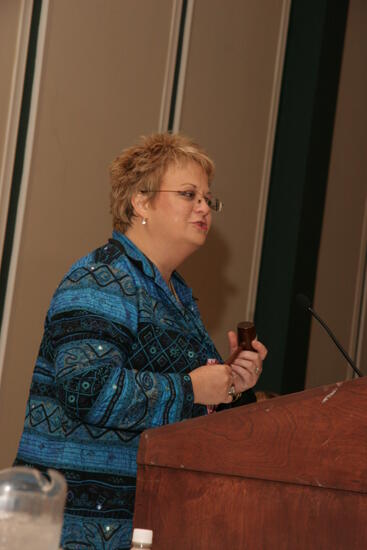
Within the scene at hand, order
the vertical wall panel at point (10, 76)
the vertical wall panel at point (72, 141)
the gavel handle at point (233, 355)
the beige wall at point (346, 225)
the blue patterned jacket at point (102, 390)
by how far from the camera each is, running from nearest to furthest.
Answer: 1. the blue patterned jacket at point (102, 390)
2. the gavel handle at point (233, 355)
3. the vertical wall panel at point (10, 76)
4. the vertical wall panel at point (72, 141)
5. the beige wall at point (346, 225)

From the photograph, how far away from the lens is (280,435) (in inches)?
63.6

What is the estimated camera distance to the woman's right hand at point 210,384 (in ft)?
7.34

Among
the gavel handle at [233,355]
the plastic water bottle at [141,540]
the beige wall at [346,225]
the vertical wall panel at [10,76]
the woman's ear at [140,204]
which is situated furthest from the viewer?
the beige wall at [346,225]

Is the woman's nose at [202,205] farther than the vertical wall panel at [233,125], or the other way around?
the vertical wall panel at [233,125]

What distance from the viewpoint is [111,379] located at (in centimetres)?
213

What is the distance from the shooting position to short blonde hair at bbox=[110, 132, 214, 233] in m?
2.75

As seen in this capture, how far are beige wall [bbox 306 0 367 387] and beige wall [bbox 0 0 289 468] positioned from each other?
0.67 metres

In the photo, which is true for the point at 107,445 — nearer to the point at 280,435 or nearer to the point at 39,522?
the point at 280,435

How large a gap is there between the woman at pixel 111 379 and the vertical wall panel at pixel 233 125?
83.5 inches

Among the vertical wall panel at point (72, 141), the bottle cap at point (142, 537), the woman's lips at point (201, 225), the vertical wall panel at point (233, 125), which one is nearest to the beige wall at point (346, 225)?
the vertical wall panel at point (233, 125)

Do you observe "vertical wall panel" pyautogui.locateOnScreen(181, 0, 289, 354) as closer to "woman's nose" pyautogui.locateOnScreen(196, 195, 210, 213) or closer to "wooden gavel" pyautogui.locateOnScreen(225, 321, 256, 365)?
"woman's nose" pyautogui.locateOnScreen(196, 195, 210, 213)

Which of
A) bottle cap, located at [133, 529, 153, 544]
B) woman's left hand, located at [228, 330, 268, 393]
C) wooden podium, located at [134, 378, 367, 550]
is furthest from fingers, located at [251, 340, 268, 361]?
bottle cap, located at [133, 529, 153, 544]

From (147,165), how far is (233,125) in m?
2.25

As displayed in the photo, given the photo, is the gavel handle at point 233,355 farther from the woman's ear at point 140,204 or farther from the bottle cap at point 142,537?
the bottle cap at point 142,537
